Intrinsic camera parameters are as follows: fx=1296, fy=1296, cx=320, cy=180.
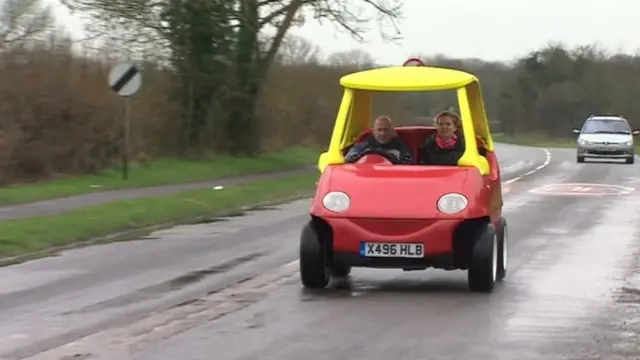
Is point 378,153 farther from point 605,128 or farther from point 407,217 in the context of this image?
point 605,128

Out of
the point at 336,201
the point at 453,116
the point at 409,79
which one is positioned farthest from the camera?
the point at 453,116

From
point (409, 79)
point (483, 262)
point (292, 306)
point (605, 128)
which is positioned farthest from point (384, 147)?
point (605, 128)

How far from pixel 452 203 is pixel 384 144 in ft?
4.90

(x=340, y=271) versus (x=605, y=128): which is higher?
(x=340, y=271)

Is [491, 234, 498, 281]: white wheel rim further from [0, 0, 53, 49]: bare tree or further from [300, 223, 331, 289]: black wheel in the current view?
[0, 0, 53, 49]: bare tree

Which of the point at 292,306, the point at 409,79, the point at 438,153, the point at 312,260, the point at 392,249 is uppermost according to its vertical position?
the point at 409,79

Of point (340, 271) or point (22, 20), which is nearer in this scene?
point (340, 271)

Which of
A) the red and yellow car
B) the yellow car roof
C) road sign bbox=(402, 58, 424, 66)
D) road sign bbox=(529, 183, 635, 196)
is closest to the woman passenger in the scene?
the red and yellow car

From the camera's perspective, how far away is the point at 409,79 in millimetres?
13031

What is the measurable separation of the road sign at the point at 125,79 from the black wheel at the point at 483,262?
49.0 ft

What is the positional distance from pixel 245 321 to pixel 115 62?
77.4 feet

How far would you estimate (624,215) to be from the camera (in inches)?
876

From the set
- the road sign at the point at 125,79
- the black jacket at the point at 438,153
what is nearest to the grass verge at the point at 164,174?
the road sign at the point at 125,79

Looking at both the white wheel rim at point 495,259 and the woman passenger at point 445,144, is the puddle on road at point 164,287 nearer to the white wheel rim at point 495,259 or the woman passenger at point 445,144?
the woman passenger at point 445,144
